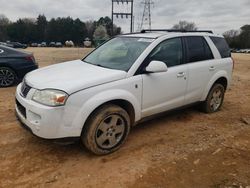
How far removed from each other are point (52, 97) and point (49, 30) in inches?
3589

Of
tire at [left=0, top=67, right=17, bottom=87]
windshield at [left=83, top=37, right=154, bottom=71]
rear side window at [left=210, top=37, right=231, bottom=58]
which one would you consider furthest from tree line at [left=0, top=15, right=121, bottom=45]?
windshield at [left=83, top=37, right=154, bottom=71]

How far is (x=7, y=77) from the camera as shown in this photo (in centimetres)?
834

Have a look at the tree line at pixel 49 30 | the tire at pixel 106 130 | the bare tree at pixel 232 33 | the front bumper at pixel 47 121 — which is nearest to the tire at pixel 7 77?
the front bumper at pixel 47 121

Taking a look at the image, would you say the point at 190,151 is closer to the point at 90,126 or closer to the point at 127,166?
the point at 127,166

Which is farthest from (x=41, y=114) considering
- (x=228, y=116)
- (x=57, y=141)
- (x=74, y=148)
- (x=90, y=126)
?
(x=228, y=116)

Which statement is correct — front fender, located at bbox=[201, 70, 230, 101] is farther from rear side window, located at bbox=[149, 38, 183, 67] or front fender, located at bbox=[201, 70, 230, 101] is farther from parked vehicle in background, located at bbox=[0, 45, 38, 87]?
parked vehicle in background, located at bbox=[0, 45, 38, 87]

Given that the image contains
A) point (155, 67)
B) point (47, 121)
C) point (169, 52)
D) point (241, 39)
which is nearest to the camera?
point (47, 121)

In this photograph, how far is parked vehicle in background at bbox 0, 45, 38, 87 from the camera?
27.3ft

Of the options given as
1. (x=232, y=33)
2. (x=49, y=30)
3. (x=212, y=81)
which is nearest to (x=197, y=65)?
(x=212, y=81)

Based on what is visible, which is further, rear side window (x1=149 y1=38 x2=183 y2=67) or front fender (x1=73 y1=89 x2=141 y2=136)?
rear side window (x1=149 y1=38 x2=183 y2=67)

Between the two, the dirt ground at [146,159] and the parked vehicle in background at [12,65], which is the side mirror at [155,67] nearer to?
the dirt ground at [146,159]

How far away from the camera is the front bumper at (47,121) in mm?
3420

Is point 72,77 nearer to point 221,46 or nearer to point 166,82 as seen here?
point 166,82

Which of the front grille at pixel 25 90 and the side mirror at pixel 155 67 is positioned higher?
the side mirror at pixel 155 67
